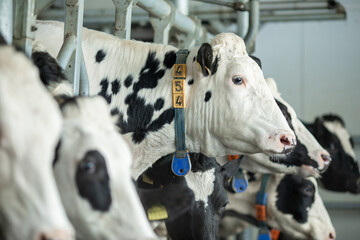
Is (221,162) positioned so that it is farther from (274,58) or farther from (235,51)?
(274,58)

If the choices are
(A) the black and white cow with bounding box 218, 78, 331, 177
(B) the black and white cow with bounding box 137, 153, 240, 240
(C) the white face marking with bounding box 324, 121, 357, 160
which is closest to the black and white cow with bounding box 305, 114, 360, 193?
(C) the white face marking with bounding box 324, 121, 357, 160

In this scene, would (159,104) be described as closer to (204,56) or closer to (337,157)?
(204,56)

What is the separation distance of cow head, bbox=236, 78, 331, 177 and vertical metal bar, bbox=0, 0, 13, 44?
181 cm

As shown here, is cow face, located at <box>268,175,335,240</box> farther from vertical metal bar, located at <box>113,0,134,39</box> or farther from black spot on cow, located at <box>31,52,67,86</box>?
black spot on cow, located at <box>31,52,67,86</box>

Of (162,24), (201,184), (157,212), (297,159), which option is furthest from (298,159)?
(157,212)

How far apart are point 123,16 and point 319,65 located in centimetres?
388

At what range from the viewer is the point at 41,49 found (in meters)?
2.20

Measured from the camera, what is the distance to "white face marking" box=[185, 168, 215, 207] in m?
2.93

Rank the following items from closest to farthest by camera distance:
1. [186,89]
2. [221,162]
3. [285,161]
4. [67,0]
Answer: [67,0], [186,89], [221,162], [285,161]

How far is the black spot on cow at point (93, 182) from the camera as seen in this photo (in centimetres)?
153

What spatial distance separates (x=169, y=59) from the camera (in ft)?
8.96

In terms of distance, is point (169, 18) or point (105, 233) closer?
point (105, 233)

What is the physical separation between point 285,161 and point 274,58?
3.05 m

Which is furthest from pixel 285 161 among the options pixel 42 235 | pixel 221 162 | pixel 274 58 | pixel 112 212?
pixel 274 58
